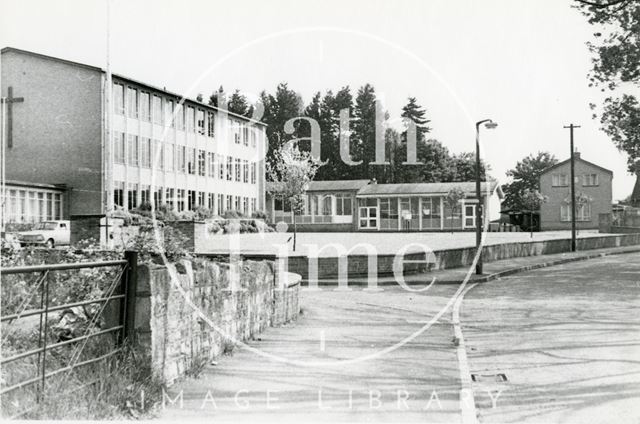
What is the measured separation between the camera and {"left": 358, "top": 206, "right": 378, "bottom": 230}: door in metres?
64.6

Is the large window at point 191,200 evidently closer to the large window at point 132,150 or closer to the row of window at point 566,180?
the large window at point 132,150

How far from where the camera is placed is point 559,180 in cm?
6869

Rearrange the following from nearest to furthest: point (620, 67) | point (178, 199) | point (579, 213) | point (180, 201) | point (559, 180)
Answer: point (620, 67) → point (178, 199) → point (180, 201) → point (579, 213) → point (559, 180)

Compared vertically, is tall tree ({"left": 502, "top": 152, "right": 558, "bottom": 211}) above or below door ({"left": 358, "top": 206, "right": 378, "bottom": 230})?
above

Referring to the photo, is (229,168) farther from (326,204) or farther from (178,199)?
(326,204)

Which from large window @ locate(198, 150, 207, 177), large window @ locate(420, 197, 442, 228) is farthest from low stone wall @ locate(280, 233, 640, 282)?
large window @ locate(420, 197, 442, 228)

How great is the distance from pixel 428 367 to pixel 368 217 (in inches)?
2248

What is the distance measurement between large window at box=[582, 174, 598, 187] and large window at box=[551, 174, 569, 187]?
1662mm

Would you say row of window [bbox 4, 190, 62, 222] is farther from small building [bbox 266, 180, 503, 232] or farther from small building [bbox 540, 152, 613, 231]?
small building [bbox 540, 152, 613, 231]

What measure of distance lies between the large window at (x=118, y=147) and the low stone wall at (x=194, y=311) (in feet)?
108

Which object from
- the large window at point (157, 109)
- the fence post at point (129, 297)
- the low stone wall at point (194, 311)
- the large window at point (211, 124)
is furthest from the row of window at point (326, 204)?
the fence post at point (129, 297)

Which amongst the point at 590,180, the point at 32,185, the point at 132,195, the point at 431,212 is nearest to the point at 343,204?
the point at 431,212

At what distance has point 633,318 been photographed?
39.7ft

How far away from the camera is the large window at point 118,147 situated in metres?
40.6
